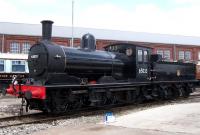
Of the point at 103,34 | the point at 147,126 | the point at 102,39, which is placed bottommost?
the point at 147,126

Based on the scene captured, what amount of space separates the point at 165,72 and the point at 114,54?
4785mm

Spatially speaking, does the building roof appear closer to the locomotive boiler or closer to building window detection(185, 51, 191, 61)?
building window detection(185, 51, 191, 61)

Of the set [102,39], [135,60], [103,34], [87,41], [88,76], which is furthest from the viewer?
[103,34]

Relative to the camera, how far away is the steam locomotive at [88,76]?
49.1 ft

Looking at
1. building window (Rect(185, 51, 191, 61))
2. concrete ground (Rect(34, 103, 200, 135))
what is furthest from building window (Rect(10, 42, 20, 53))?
concrete ground (Rect(34, 103, 200, 135))

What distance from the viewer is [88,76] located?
1722 cm

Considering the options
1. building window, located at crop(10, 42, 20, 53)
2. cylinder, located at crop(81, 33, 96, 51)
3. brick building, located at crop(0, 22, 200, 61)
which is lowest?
cylinder, located at crop(81, 33, 96, 51)

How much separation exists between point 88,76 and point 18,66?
13609 mm

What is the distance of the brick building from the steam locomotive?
31633mm

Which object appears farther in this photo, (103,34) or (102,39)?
(103,34)

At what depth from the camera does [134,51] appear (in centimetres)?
1959

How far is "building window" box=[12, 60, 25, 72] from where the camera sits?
95.7 feet

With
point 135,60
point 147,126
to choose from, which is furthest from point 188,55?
point 147,126

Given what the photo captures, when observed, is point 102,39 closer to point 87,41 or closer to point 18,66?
point 18,66
